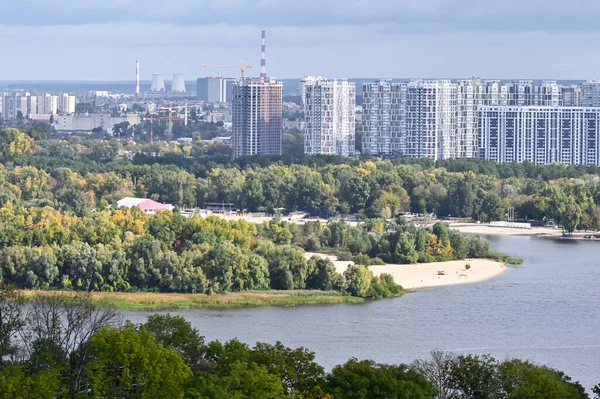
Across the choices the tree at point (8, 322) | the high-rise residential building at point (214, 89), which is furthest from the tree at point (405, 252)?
the high-rise residential building at point (214, 89)

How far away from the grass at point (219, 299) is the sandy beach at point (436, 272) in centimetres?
144

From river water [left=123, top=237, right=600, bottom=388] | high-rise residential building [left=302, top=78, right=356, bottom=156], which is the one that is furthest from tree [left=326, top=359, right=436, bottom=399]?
high-rise residential building [left=302, top=78, right=356, bottom=156]

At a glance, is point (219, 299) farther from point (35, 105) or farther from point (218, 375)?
point (35, 105)

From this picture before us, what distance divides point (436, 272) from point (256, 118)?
73.6 feet

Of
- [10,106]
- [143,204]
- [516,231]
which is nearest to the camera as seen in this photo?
[516,231]

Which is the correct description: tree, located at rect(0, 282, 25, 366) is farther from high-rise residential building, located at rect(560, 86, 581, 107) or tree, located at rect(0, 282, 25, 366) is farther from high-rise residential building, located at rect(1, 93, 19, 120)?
high-rise residential building, located at rect(1, 93, 19, 120)

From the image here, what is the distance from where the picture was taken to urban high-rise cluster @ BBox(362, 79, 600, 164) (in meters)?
39.3

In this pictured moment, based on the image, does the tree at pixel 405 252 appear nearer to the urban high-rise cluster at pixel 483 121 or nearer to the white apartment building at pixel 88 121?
the urban high-rise cluster at pixel 483 121

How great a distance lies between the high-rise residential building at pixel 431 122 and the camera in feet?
134

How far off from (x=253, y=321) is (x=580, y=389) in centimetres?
594

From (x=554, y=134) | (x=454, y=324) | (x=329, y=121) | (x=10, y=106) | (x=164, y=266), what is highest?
(x=10, y=106)

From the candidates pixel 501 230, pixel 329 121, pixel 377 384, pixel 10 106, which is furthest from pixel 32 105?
pixel 377 384

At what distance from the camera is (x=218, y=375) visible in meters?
10.9

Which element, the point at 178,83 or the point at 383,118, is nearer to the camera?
the point at 383,118
